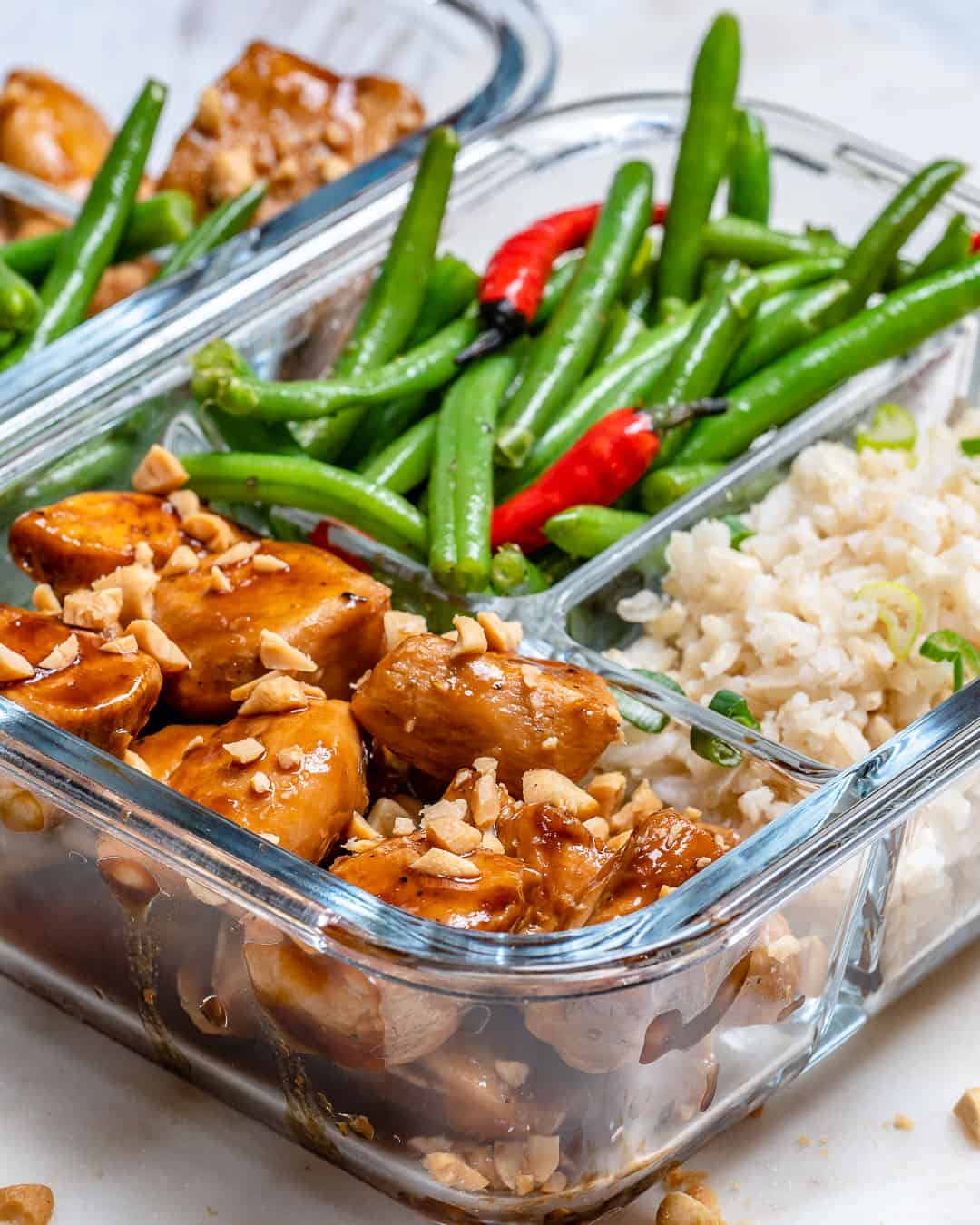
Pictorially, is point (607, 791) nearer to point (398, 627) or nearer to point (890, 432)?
point (398, 627)

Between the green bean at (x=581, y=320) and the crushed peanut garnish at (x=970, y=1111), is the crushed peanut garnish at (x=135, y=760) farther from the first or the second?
the crushed peanut garnish at (x=970, y=1111)

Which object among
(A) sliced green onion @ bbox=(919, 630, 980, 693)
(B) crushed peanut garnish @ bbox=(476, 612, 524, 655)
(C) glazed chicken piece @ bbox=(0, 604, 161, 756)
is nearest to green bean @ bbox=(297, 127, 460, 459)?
(B) crushed peanut garnish @ bbox=(476, 612, 524, 655)

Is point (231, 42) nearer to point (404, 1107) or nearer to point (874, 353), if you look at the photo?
point (874, 353)

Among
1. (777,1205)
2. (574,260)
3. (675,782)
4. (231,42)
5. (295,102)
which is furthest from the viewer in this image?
(231,42)

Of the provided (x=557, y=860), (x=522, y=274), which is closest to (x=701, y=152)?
(x=522, y=274)

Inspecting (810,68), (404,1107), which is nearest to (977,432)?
(404,1107)

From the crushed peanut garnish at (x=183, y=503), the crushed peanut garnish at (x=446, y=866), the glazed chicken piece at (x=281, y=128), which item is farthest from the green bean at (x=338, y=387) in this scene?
the crushed peanut garnish at (x=446, y=866)
